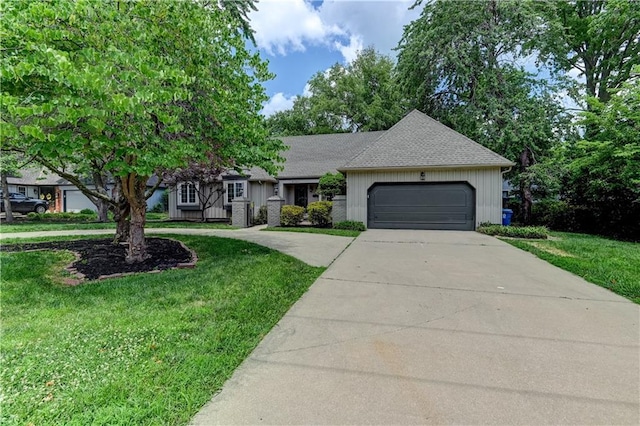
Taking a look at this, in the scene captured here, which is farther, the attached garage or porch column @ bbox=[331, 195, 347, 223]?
porch column @ bbox=[331, 195, 347, 223]

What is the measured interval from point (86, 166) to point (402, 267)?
8517 millimetres

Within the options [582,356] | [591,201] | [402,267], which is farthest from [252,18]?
[591,201]

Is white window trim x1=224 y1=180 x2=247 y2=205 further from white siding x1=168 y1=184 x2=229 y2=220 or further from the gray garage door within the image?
the gray garage door

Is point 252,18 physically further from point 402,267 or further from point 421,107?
point 421,107

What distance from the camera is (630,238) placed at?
1062cm

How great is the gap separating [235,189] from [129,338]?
44.3 feet

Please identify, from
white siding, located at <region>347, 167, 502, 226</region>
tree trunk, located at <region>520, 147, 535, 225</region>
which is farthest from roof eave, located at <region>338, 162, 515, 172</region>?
tree trunk, located at <region>520, 147, 535, 225</region>

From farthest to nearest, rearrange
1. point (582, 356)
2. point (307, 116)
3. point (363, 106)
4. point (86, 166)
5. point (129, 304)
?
1. point (307, 116)
2. point (363, 106)
3. point (86, 166)
4. point (129, 304)
5. point (582, 356)

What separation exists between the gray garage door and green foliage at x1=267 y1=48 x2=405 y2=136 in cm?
1363

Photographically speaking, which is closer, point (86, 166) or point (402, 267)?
point (402, 267)

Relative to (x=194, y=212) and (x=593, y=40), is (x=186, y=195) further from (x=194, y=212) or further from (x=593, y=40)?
(x=593, y=40)

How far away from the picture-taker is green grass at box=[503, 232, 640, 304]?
15.6 ft

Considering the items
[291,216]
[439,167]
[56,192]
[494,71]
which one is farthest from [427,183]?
[56,192]

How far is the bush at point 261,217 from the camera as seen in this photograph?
15164mm
